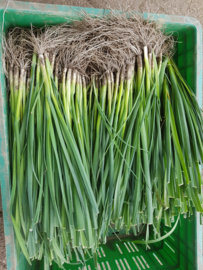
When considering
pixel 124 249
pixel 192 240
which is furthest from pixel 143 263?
pixel 192 240

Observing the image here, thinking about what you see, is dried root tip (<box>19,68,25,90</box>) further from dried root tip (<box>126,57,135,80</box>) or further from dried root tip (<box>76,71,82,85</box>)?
dried root tip (<box>126,57,135,80</box>)

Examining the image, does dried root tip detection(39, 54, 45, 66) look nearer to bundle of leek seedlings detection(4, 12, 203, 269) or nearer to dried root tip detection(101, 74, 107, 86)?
bundle of leek seedlings detection(4, 12, 203, 269)

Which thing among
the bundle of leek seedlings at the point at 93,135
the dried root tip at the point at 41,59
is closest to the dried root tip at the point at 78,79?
the bundle of leek seedlings at the point at 93,135

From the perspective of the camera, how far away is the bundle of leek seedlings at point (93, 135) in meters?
0.57

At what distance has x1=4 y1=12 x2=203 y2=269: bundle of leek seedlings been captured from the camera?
574 millimetres

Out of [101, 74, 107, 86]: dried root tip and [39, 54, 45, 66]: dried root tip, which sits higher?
[39, 54, 45, 66]: dried root tip


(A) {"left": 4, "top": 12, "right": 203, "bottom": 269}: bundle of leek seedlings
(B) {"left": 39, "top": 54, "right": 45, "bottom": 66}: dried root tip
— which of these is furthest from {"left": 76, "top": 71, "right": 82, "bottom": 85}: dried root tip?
(B) {"left": 39, "top": 54, "right": 45, "bottom": 66}: dried root tip

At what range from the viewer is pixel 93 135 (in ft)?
2.16

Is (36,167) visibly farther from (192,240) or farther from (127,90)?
(192,240)

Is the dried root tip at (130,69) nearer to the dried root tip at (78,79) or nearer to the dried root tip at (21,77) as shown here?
the dried root tip at (78,79)

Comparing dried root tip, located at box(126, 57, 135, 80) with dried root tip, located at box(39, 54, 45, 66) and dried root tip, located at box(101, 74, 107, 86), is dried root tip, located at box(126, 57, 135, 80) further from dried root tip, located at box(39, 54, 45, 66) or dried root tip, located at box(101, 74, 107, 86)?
dried root tip, located at box(39, 54, 45, 66)

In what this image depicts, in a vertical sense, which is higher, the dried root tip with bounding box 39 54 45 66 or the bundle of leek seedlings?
the dried root tip with bounding box 39 54 45 66

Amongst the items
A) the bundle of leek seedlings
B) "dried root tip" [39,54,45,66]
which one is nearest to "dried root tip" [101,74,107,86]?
the bundle of leek seedlings

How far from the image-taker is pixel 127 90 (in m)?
0.65
